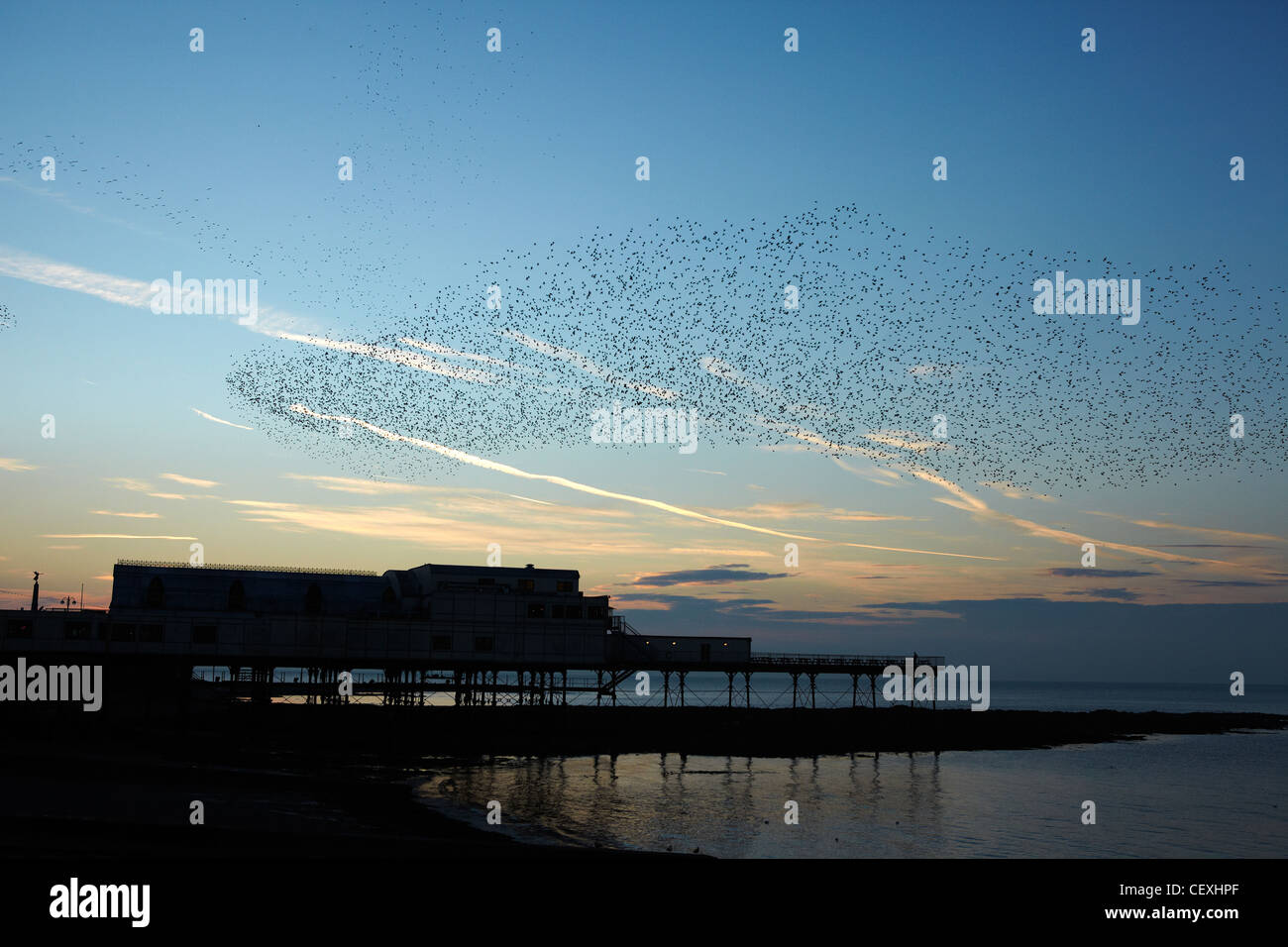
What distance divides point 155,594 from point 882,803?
164ft

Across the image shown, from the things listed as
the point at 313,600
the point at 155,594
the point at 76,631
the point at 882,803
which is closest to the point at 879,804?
the point at 882,803

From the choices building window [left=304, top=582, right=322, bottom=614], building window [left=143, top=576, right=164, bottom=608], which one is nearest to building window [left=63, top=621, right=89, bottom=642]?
building window [left=143, top=576, right=164, bottom=608]

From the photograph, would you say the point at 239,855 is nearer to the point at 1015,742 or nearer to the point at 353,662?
the point at 353,662

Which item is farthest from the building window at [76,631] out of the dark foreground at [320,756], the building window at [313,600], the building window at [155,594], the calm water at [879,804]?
the calm water at [879,804]

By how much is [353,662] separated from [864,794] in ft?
118

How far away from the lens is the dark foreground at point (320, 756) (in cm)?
2886

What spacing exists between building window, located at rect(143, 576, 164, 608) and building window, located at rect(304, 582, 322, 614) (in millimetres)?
9489

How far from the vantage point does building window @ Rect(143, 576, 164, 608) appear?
229 feet

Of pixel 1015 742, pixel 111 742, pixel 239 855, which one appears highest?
pixel 239 855

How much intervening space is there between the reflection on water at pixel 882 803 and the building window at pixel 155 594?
80.9ft
